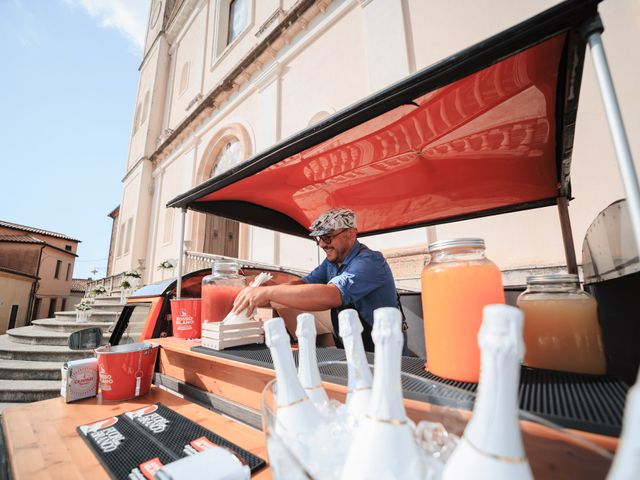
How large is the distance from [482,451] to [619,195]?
4.48 m

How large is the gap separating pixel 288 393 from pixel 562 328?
719 mm

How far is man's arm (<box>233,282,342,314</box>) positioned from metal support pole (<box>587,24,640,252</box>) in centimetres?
110

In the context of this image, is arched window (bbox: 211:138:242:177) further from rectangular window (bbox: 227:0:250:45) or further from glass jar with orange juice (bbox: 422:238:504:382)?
glass jar with orange juice (bbox: 422:238:504:382)

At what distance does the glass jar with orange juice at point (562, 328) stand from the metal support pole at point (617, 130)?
23 centimetres

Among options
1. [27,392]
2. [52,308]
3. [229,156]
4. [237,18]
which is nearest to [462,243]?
[27,392]

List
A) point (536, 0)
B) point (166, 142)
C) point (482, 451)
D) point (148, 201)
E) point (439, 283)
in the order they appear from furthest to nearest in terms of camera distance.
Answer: point (148, 201)
point (166, 142)
point (536, 0)
point (439, 283)
point (482, 451)

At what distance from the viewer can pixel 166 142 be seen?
1219cm

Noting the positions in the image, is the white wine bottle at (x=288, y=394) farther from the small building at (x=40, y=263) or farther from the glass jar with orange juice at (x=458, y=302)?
the small building at (x=40, y=263)

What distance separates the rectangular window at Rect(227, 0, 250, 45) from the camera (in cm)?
1030

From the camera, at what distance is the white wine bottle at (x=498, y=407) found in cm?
30

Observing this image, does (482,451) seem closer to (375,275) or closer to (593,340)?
(593,340)

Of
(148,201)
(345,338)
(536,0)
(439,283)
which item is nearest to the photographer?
(345,338)

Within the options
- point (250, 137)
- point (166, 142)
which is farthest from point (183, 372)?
point (166, 142)

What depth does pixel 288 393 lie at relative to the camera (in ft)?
1.81
